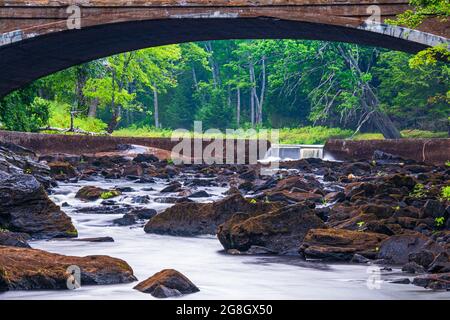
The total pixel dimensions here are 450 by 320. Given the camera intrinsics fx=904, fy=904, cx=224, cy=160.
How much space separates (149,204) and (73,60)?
1463 centimetres

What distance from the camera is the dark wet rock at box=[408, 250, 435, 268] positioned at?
1006cm

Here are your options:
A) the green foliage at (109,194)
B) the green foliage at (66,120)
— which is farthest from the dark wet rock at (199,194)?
the green foliage at (66,120)

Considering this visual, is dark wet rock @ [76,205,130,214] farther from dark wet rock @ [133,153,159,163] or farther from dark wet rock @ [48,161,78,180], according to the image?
dark wet rock @ [133,153,159,163]

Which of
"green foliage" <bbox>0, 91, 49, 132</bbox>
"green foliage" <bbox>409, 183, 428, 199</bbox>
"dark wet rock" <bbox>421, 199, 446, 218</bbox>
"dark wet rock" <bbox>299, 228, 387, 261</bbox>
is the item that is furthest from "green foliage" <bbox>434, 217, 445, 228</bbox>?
"green foliage" <bbox>0, 91, 49, 132</bbox>

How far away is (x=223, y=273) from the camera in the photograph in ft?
34.4

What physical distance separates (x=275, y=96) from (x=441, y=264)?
55.2m

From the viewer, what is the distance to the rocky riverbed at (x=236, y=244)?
9203 millimetres

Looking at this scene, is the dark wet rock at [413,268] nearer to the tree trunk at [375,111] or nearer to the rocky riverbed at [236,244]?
the rocky riverbed at [236,244]

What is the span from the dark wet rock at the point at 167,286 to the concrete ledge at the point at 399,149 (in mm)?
23954

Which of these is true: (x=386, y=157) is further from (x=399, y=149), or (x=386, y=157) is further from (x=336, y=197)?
(x=336, y=197)

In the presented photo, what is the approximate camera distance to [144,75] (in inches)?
1892

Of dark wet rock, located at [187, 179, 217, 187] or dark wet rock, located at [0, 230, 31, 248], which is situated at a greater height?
dark wet rock, located at [0, 230, 31, 248]

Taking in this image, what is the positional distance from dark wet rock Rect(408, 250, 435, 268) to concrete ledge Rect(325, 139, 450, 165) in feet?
72.5
